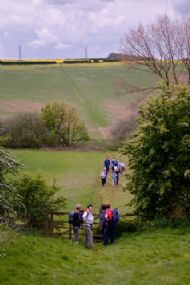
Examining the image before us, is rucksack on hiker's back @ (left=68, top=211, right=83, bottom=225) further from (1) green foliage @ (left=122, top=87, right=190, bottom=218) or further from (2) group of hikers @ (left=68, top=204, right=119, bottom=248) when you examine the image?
(1) green foliage @ (left=122, top=87, right=190, bottom=218)

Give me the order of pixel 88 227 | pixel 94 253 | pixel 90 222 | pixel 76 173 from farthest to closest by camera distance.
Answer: pixel 76 173 → pixel 90 222 → pixel 88 227 → pixel 94 253

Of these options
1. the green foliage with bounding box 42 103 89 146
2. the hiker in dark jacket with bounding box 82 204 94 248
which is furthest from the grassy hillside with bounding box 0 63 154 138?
the hiker in dark jacket with bounding box 82 204 94 248

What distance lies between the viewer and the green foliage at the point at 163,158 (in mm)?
22688

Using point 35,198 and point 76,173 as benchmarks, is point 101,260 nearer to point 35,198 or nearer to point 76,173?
point 35,198

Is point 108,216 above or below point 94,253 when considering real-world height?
above

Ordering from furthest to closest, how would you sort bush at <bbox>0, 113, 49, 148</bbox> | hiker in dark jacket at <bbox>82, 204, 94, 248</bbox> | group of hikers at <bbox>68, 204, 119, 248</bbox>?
bush at <bbox>0, 113, 49, 148</bbox> → group of hikers at <bbox>68, 204, 119, 248</bbox> → hiker in dark jacket at <bbox>82, 204, 94, 248</bbox>

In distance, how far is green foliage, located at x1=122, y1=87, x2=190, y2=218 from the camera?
893 inches

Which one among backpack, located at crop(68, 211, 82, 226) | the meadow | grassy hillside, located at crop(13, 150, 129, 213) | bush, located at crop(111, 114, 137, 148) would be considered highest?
bush, located at crop(111, 114, 137, 148)

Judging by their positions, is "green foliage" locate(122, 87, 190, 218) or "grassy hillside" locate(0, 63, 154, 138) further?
"grassy hillside" locate(0, 63, 154, 138)

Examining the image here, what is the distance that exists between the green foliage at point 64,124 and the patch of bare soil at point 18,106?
747 cm

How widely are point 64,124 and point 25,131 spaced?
18.1 ft

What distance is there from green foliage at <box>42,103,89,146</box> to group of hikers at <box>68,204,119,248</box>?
47.1 meters

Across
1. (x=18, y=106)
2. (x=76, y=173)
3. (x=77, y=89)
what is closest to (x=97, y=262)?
(x=76, y=173)

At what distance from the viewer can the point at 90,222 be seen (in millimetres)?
20281
